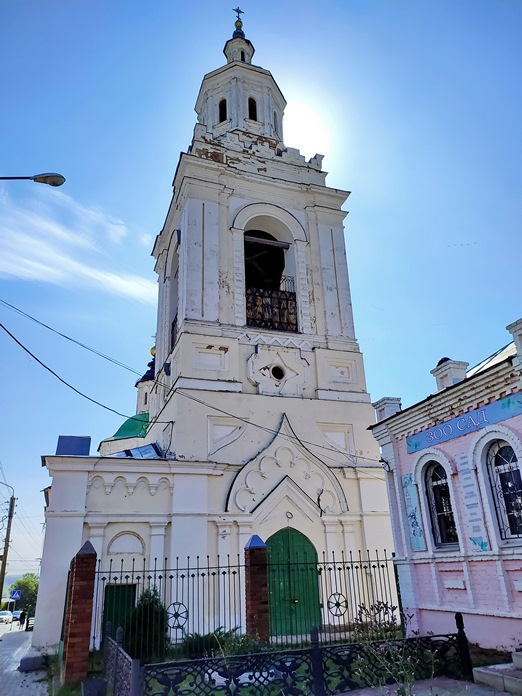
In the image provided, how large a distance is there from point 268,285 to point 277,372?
4.80 metres

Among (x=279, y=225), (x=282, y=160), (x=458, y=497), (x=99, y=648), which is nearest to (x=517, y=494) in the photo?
(x=458, y=497)

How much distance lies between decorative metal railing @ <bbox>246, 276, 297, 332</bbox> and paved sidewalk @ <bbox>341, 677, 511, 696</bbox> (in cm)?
1118

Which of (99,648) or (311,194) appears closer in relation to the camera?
(99,648)

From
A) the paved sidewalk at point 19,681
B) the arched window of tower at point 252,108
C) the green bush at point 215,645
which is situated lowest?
the paved sidewalk at point 19,681

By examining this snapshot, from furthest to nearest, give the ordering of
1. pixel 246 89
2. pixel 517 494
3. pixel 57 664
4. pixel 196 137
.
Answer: pixel 246 89 < pixel 196 137 < pixel 57 664 < pixel 517 494

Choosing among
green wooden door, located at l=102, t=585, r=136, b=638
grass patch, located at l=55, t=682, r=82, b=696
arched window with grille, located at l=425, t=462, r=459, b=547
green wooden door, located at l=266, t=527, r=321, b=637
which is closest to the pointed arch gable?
green wooden door, located at l=266, t=527, r=321, b=637

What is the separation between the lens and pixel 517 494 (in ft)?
28.6

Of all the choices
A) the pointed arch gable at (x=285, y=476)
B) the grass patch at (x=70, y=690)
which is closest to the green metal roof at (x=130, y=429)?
the pointed arch gable at (x=285, y=476)

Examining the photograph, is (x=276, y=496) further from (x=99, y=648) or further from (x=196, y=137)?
(x=196, y=137)

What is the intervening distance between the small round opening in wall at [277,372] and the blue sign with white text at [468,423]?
565 centimetres

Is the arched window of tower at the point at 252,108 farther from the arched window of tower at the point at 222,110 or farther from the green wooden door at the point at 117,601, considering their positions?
the green wooden door at the point at 117,601

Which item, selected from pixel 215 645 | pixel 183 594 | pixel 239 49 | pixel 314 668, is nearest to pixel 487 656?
pixel 314 668

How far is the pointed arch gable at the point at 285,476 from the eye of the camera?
14.3 metres

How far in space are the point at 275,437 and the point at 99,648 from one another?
665 centimetres
